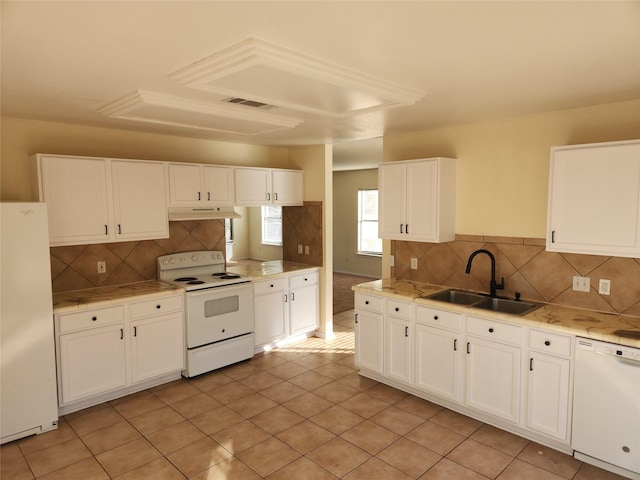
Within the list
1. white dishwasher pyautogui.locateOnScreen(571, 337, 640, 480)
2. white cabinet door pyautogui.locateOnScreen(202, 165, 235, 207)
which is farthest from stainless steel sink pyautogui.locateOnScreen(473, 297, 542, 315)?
white cabinet door pyautogui.locateOnScreen(202, 165, 235, 207)

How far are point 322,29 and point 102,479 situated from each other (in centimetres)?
295

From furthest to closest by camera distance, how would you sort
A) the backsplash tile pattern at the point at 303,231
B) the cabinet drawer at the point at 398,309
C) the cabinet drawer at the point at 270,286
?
1. the backsplash tile pattern at the point at 303,231
2. the cabinet drawer at the point at 270,286
3. the cabinet drawer at the point at 398,309

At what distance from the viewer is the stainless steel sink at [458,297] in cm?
374

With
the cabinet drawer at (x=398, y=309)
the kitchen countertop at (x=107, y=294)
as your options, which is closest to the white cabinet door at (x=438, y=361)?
the cabinet drawer at (x=398, y=309)

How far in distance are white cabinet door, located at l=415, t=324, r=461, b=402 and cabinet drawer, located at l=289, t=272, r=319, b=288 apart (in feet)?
6.22

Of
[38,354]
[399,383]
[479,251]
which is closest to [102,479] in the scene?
[38,354]

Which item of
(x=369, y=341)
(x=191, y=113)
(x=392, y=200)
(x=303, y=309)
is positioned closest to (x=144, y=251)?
(x=191, y=113)

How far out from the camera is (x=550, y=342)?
289cm

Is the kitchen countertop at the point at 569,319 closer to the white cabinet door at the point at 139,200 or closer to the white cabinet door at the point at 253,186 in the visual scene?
the white cabinet door at the point at 253,186

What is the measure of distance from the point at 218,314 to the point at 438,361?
2197 mm

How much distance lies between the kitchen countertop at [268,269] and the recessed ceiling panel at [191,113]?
1679 millimetres

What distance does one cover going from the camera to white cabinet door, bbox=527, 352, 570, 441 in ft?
9.34

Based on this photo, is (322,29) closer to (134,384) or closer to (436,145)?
(436,145)

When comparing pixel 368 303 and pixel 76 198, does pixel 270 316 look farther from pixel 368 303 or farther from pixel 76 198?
pixel 76 198
